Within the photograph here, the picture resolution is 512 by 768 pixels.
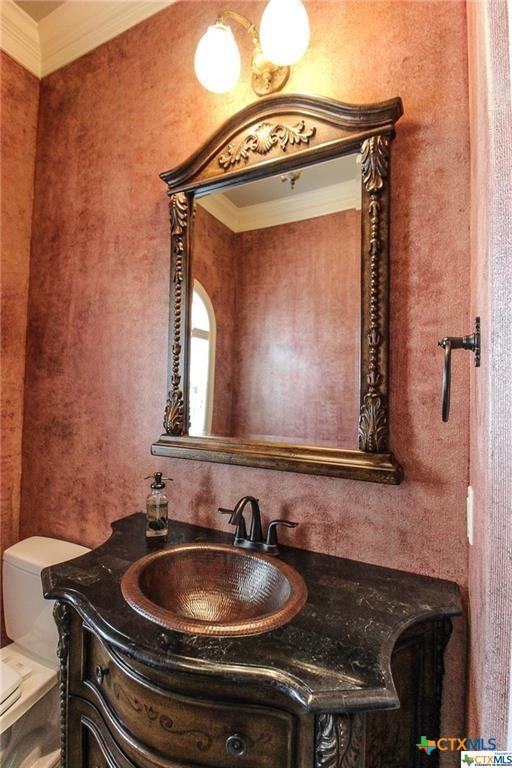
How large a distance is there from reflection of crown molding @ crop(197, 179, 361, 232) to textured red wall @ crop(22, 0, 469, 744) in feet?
0.46

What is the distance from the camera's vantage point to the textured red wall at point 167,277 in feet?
3.16

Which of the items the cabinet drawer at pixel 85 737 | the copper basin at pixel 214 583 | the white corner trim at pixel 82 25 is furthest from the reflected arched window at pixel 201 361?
the white corner trim at pixel 82 25

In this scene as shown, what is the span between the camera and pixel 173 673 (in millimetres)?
654

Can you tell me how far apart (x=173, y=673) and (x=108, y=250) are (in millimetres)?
1514

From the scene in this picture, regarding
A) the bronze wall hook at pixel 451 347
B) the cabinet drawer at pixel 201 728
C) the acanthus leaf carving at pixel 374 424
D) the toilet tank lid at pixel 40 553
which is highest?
the bronze wall hook at pixel 451 347

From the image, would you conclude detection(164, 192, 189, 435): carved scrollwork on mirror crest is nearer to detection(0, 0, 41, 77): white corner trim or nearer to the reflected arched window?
the reflected arched window

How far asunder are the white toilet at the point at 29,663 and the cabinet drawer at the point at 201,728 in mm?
800

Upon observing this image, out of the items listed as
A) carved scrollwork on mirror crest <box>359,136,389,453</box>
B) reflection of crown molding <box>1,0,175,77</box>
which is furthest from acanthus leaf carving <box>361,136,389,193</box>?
reflection of crown molding <box>1,0,175,77</box>

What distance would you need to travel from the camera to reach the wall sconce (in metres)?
1.06

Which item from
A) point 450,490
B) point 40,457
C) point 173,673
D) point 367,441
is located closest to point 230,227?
point 367,441

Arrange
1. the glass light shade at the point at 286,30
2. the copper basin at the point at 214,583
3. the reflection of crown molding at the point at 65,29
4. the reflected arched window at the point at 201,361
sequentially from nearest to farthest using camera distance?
the copper basin at the point at 214,583 < the glass light shade at the point at 286,30 < the reflected arched window at the point at 201,361 < the reflection of crown molding at the point at 65,29

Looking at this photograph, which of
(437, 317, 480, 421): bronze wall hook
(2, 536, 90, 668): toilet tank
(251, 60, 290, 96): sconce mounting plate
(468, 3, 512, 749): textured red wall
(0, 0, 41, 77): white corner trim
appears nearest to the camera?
(468, 3, 512, 749): textured red wall

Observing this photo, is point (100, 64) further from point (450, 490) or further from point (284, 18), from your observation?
point (450, 490)

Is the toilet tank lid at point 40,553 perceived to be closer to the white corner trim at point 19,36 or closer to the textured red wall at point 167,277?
the textured red wall at point 167,277
